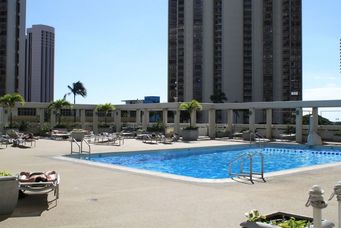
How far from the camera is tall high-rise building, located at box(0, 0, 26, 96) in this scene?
73.9m

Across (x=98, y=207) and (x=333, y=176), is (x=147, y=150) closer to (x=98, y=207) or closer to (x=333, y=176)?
(x=333, y=176)

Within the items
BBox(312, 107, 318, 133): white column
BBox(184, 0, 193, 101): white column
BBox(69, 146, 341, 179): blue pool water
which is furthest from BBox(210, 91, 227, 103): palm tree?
BBox(69, 146, 341, 179): blue pool water

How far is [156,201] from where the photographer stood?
25.0 feet

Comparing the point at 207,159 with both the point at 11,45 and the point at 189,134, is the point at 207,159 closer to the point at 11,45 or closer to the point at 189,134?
the point at 189,134

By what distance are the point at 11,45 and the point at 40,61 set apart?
6788 centimetres

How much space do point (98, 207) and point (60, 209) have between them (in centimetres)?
64

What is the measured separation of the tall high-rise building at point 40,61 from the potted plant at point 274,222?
129800 mm

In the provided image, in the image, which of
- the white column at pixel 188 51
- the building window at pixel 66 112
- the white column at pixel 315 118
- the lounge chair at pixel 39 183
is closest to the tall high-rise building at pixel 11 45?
the building window at pixel 66 112

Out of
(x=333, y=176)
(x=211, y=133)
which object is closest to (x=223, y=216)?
(x=333, y=176)

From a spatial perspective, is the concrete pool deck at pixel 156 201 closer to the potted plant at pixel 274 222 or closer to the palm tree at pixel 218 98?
the potted plant at pixel 274 222

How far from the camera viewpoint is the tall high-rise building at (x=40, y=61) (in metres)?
133

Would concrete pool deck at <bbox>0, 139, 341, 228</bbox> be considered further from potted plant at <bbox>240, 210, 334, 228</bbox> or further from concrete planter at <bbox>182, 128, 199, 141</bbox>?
concrete planter at <bbox>182, 128, 199, 141</bbox>

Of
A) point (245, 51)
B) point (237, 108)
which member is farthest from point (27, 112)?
point (245, 51)

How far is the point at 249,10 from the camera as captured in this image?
276 ft
